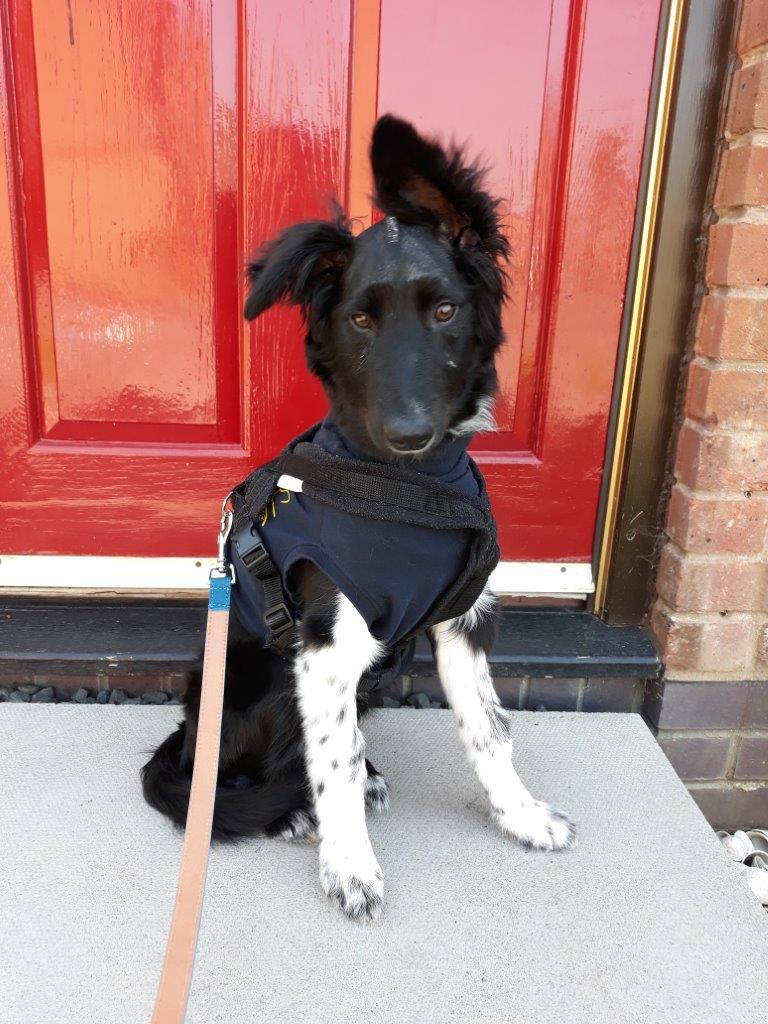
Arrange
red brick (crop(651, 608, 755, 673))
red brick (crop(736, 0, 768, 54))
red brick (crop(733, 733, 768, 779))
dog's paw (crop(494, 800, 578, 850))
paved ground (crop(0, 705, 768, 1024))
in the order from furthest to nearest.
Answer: red brick (crop(733, 733, 768, 779))
red brick (crop(651, 608, 755, 673))
red brick (crop(736, 0, 768, 54))
dog's paw (crop(494, 800, 578, 850))
paved ground (crop(0, 705, 768, 1024))

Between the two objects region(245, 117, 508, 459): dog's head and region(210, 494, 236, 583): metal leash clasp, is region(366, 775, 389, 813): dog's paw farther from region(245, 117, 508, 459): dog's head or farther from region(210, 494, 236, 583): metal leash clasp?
region(245, 117, 508, 459): dog's head

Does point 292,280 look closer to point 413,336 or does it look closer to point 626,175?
point 413,336

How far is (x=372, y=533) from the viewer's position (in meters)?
1.59

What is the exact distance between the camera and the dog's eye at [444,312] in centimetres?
155

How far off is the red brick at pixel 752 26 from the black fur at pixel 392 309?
926mm

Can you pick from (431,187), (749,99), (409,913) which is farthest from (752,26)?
(409,913)

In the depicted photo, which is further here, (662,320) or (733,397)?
(662,320)

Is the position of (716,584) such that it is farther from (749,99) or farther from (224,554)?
(224,554)

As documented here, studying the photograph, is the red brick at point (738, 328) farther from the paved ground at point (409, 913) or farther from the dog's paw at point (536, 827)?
the dog's paw at point (536, 827)

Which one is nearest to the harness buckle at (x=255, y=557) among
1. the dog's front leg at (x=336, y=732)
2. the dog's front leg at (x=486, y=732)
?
the dog's front leg at (x=336, y=732)

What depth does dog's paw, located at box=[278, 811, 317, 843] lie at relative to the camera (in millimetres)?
1796

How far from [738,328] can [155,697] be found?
2.01 metres

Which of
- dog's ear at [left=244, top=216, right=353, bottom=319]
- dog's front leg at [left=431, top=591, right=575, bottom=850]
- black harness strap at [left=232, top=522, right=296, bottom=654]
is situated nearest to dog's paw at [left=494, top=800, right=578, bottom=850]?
dog's front leg at [left=431, top=591, right=575, bottom=850]

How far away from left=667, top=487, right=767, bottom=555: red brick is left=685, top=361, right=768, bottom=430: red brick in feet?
0.74
